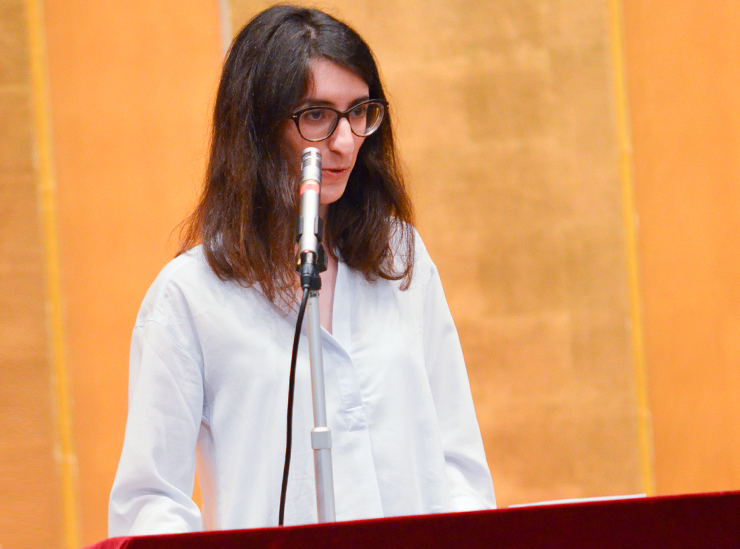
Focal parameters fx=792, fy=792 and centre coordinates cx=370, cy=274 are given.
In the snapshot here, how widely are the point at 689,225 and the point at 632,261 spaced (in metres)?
0.23

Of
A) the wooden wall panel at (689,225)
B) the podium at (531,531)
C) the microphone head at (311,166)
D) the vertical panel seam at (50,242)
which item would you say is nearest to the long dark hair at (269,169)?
the microphone head at (311,166)

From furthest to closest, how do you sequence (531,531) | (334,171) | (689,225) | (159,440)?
(689,225)
(334,171)
(159,440)
(531,531)

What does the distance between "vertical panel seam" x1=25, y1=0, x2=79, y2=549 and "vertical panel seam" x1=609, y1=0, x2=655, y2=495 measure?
1915mm

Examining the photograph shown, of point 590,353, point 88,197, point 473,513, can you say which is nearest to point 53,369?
point 88,197

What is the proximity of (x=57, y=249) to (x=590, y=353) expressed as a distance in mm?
1817

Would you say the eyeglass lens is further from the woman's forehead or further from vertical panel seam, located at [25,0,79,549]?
vertical panel seam, located at [25,0,79,549]

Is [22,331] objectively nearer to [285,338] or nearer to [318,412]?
[285,338]

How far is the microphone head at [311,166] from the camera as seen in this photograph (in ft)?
3.51

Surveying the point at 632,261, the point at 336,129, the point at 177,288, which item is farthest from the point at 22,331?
the point at 632,261

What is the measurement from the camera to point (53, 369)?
8.09 feet

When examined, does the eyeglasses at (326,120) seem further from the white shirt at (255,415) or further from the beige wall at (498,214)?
the beige wall at (498,214)

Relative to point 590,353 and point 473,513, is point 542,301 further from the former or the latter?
point 473,513

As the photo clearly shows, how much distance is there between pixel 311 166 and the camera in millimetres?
1081

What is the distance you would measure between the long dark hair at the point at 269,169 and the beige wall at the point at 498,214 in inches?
41.8
